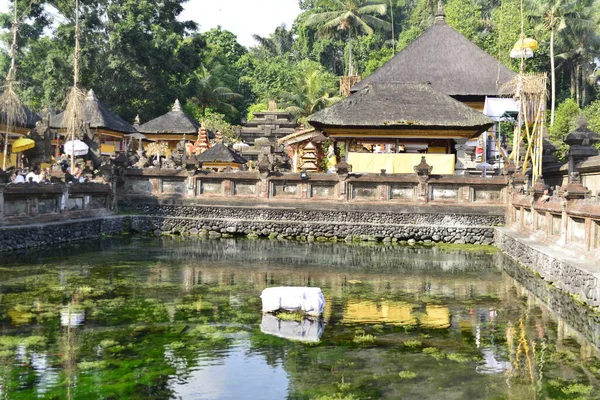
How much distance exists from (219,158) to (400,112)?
12.1 meters

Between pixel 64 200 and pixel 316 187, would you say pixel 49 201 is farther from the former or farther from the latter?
pixel 316 187

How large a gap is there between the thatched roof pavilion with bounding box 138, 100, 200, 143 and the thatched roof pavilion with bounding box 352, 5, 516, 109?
49.4 ft

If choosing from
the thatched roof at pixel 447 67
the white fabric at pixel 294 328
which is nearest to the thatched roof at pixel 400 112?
the thatched roof at pixel 447 67

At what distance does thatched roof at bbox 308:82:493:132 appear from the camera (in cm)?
2691

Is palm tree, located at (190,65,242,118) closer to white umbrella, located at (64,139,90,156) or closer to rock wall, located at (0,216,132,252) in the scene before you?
white umbrella, located at (64,139,90,156)

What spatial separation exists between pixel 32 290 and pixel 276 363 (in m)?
7.03

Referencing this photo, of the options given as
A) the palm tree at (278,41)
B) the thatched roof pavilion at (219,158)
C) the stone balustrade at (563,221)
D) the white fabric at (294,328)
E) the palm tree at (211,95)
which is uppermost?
the palm tree at (278,41)

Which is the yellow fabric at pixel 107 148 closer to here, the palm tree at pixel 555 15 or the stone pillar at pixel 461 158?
the stone pillar at pixel 461 158

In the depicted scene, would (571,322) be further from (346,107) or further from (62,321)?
(346,107)

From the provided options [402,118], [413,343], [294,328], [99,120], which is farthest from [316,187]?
[99,120]

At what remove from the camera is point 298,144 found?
3378 centimetres

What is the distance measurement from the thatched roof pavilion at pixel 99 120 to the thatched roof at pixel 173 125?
3.01m

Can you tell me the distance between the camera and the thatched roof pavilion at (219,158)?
118ft

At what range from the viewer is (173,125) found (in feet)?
155
